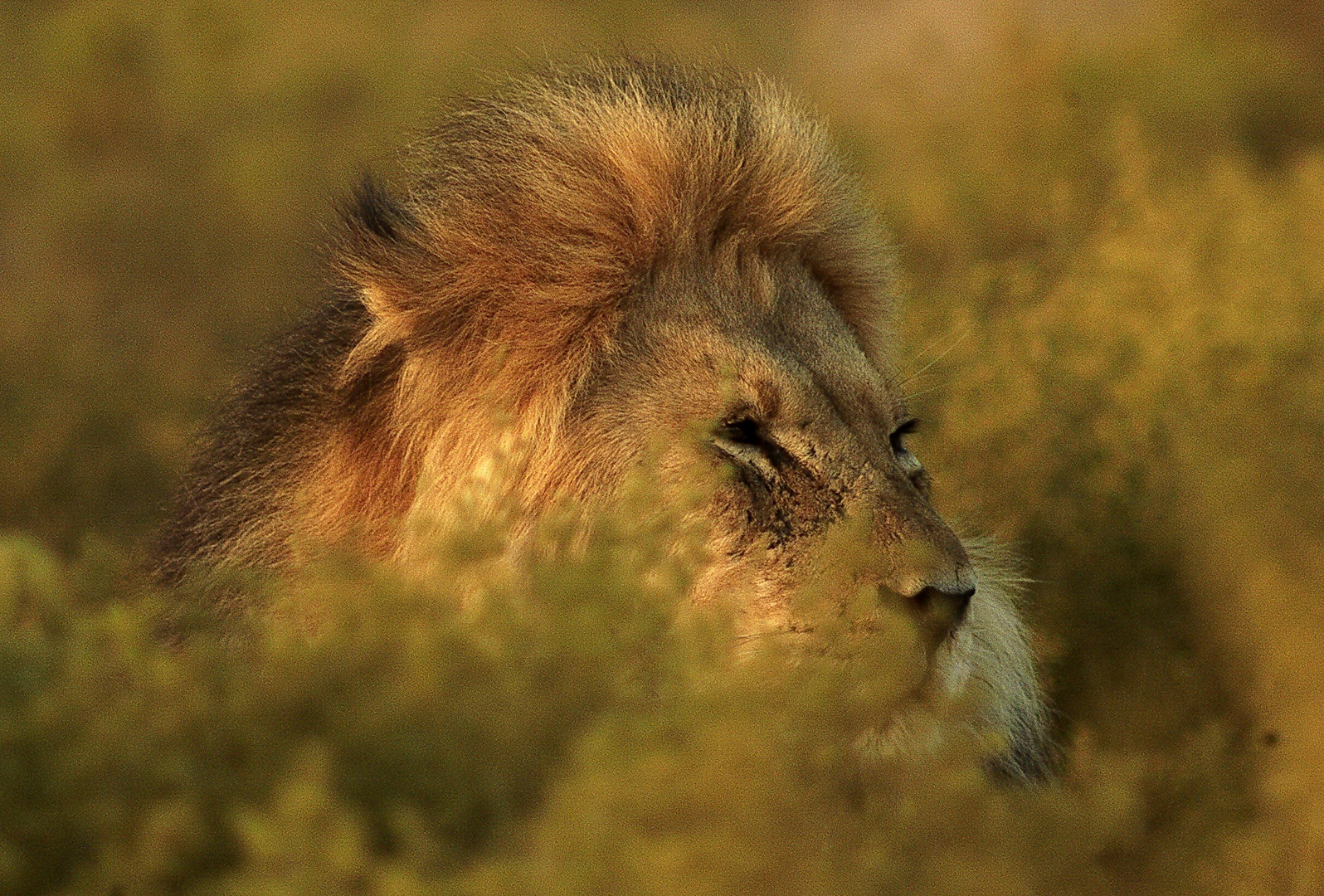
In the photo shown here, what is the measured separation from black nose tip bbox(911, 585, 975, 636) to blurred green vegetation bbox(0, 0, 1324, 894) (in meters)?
0.49

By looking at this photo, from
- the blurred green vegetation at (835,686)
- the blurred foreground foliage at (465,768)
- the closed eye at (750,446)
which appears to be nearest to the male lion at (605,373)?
the closed eye at (750,446)

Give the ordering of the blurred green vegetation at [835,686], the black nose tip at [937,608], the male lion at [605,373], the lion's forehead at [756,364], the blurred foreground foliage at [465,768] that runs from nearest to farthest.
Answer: the blurred foreground foliage at [465,768]
the blurred green vegetation at [835,686]
the black nose tip at [937,608]
the male lion at [605,373]
the lion's forehead at [756,364]

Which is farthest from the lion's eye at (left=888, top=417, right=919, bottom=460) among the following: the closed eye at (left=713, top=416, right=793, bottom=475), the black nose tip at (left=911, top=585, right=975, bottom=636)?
the black nose tip at (left=911, top=585, right=975, bottom=636)

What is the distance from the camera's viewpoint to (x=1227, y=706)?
557 cm

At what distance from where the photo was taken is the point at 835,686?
10.4 ft

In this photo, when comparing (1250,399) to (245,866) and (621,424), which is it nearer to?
(621,424)

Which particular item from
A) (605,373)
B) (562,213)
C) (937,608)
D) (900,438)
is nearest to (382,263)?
(562,213)

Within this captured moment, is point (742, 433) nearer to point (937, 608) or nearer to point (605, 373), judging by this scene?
point (605, 373)

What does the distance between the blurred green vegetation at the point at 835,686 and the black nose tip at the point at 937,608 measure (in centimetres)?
49

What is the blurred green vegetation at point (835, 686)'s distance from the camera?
242 cm

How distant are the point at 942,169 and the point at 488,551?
960 centimetres

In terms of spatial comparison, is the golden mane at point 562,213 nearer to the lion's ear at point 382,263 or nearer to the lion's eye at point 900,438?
the lion's ear at point 382,263

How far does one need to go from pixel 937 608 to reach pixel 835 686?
69 centimetres

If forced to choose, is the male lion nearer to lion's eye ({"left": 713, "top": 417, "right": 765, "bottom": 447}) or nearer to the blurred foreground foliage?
lion's eye ({"left": 713, "top": 417, "right": 765, "bottom": 447})
